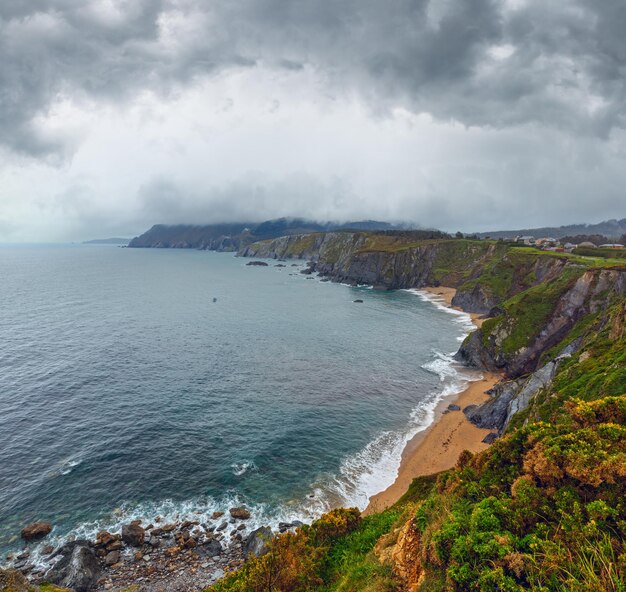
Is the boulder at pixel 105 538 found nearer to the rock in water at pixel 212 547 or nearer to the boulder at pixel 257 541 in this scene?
the rock in water at pixel 212 547

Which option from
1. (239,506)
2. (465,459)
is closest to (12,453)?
(239,506)

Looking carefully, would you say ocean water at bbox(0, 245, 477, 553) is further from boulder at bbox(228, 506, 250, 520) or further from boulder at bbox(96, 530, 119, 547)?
boulder at bbox(96, 530, 119, 547)

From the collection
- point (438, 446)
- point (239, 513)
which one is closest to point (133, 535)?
point (239, 513)

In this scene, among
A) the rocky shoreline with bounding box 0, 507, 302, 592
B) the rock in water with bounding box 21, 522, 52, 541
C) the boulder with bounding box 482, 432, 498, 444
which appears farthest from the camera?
the boulder with bounding box 482, 432, 498, 444

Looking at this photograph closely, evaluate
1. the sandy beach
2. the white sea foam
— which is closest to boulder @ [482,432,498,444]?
the sandy beach

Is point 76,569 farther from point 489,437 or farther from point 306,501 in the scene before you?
point 489,437

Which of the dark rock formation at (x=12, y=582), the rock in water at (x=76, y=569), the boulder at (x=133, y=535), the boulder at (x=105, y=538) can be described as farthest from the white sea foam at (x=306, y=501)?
the dark rock formation at (x=12, y=582)
